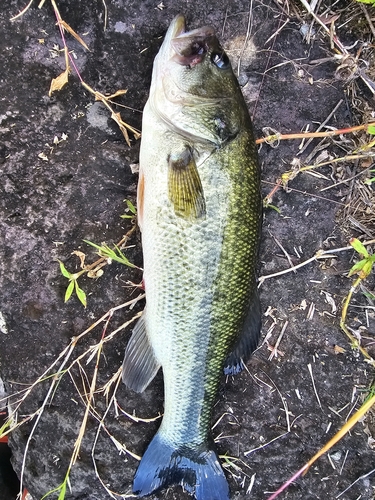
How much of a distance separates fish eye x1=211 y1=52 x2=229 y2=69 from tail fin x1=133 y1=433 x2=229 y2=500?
205 cm

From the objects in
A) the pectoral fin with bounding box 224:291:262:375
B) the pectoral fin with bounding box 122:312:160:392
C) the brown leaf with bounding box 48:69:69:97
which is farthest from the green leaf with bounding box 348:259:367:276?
the brown leaf with bounding box 48:69:69:97

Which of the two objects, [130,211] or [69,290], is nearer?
[69,290]

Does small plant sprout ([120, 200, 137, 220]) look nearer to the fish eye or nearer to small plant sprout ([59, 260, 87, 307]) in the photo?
small plant sprout ([59, 260, 87, 307])

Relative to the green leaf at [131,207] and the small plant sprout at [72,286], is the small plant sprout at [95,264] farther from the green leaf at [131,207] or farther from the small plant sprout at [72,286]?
the green leaf at [131,207]

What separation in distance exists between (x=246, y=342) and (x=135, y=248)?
0.85m

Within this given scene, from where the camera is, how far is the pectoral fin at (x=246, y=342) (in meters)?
2.66

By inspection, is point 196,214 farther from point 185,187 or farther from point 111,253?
point 111,253

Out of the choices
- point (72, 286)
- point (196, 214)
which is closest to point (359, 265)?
point (196, 214)

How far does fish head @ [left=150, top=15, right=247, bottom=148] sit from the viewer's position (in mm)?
2342

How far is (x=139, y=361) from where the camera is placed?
268 centimetres

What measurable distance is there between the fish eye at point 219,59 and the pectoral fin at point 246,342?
1192mm

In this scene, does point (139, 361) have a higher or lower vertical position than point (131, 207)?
lower

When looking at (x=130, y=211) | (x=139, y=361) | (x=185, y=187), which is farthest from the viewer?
(x=130, y=211)

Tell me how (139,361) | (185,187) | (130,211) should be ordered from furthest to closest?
(130,211), (139,361), (185,187)
